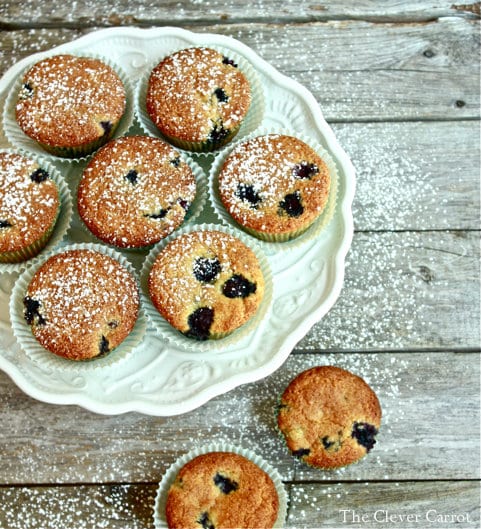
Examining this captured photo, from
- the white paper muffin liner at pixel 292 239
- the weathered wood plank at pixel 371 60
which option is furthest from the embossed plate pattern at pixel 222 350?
the weathered wood plank at pixel 371 60

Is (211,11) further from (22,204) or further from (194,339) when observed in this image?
(194,339)

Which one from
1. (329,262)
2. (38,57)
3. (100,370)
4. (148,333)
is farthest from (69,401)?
(38,57)

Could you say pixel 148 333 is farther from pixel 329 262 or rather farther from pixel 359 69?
pixel 359 69

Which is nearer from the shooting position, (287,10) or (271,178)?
(271,178)

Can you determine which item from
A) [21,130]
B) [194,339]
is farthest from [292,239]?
[21,130]

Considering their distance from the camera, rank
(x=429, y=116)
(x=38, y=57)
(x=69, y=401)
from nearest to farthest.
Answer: (x=69, y=401) → (x=38, y=57) → (x=429, y=116)

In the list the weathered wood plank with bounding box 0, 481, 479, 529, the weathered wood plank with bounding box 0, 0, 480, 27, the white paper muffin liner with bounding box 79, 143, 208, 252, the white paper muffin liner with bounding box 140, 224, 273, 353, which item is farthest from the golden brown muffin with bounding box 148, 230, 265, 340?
the weathered wood plank with bounding box 0, 0, 480, 27

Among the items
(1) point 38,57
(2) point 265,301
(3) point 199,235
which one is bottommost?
(2) point 265,301

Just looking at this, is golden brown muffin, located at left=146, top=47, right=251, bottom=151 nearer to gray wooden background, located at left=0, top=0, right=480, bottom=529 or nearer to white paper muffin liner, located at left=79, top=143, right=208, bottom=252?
white paper muffin liner, located at left=79, top=143, right=208, bottom=252
